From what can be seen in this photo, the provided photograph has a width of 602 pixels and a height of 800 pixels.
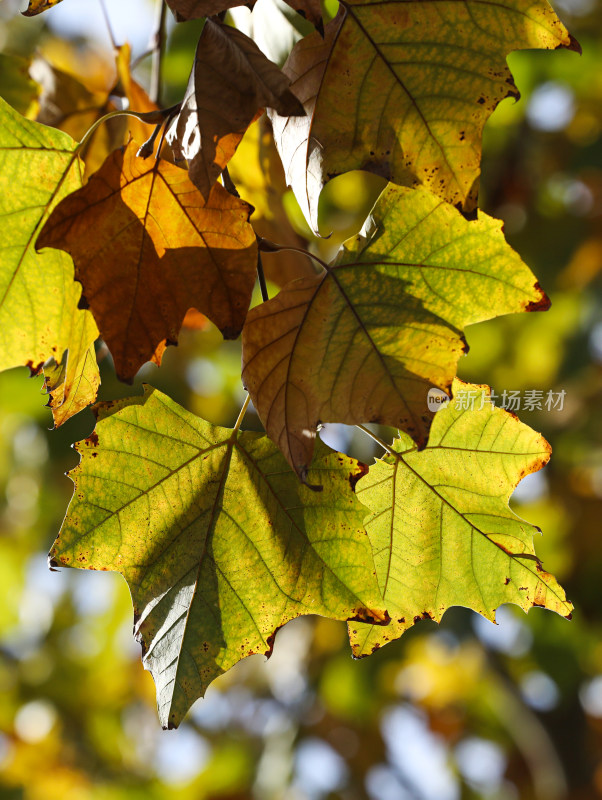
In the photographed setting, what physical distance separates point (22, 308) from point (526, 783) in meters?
6.57

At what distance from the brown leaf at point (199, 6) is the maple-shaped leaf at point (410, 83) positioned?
4.4 inches

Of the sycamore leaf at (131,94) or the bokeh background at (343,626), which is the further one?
the bokeh background at (343,626)

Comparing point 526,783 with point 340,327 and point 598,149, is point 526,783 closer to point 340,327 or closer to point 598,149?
point 598,149

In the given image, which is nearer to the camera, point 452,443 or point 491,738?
point 452,443

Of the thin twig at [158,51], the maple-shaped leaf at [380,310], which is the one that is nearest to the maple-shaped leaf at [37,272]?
the maple-shaped leaf at [380,310]

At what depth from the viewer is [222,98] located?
53cm

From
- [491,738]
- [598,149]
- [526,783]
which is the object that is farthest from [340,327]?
[526,783]

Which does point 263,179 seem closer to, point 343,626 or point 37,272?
point 37,272

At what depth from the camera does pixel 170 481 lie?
2.34ft

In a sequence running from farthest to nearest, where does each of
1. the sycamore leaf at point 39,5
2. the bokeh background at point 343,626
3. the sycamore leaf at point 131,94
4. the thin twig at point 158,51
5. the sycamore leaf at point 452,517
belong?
the bokeh background at point 343,626 < the thin twig at point 158,51 < the sycamore leaf at point 131,94 < the sycamore leaf at point 452,517 < the sycamore leaf at point 39,5

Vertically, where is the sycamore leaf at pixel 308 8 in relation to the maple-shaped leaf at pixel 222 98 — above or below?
above

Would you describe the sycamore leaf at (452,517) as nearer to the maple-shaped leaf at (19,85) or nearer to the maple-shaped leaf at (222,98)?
the maple-shaped leaf at (222,98)

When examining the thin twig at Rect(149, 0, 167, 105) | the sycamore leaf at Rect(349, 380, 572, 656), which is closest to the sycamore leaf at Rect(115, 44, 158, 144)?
the thin twig at Rect(149, 0, 167, 105)

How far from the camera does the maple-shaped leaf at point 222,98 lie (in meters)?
0.52
